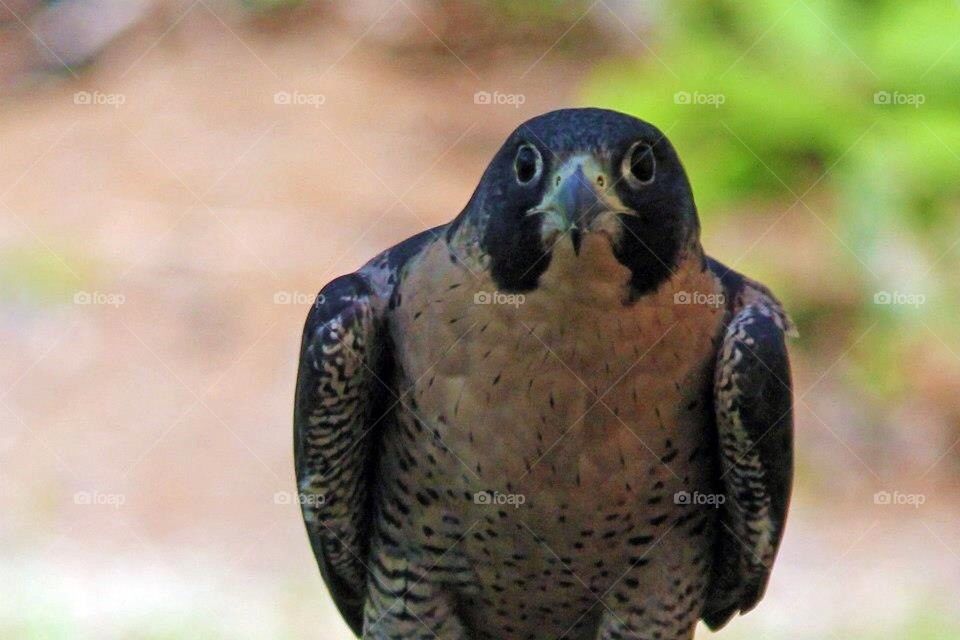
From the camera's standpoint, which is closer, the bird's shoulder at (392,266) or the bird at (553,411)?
the bird at (553,411)

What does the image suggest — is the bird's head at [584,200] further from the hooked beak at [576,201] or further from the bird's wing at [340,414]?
the bird's wing at [340,414]

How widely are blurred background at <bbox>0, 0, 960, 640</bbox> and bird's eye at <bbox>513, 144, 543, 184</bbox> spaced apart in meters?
3.44

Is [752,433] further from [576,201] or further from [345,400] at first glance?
[345,400]

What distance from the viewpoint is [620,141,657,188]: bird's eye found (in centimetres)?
339

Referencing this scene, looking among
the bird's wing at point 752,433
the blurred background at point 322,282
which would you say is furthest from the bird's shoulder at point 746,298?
the blurred background at point 322,282

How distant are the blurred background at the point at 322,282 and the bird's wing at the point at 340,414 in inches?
90.7

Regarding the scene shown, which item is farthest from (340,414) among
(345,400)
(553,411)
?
(553,411)

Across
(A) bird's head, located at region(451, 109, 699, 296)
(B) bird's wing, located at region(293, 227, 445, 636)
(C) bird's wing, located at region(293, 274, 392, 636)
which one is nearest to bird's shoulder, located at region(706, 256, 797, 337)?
(A) bird's head, located at region(451, 109, 699, 296)

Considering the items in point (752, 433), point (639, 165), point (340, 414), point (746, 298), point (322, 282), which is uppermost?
point (322, 282)

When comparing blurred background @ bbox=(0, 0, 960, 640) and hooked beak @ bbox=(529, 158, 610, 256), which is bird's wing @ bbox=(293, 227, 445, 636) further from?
blurred background @ bbox=(0, 0, 960, 640)

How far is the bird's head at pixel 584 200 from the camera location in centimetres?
333

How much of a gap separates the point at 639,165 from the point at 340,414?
1150mm

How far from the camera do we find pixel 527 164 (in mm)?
3488

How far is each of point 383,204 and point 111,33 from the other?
Answer: 9.10 feet
